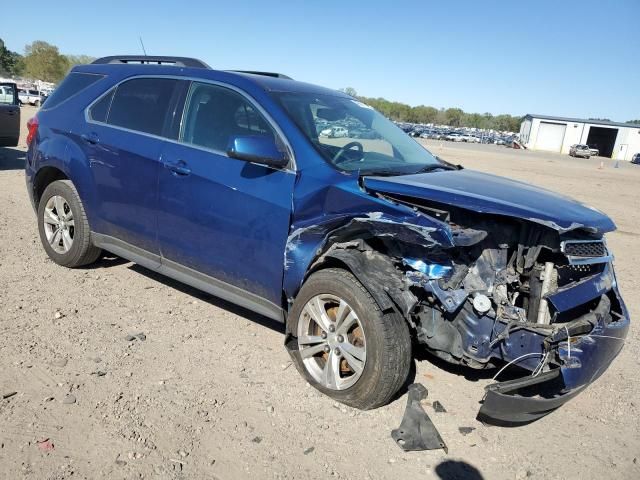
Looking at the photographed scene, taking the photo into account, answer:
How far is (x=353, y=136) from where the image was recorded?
4133mm

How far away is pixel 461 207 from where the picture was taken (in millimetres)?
3025

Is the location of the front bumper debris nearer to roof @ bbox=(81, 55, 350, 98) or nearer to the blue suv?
the blue suv

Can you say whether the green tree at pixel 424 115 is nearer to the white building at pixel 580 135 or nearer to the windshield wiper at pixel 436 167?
the white building at pixel 580 135

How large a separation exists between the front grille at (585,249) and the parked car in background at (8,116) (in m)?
11.9

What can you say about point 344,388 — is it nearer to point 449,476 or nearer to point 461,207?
point 449,476

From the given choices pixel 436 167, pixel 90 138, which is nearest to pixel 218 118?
pixel 90 138

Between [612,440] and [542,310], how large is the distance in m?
0.92

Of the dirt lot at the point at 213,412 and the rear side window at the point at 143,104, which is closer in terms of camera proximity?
the dirt lot at the point at 213,412

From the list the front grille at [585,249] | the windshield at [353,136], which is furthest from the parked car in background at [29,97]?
the front grille at [585,249]

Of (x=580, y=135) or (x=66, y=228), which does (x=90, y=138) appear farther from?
(x=580, y=135)

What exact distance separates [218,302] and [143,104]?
1.81 metres

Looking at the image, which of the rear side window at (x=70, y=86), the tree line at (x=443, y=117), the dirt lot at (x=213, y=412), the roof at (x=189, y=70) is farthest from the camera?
the tree line at (x=443, y=117)

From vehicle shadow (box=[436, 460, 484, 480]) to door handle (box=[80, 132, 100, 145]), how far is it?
12.3 ft

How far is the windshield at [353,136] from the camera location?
3736 mm
